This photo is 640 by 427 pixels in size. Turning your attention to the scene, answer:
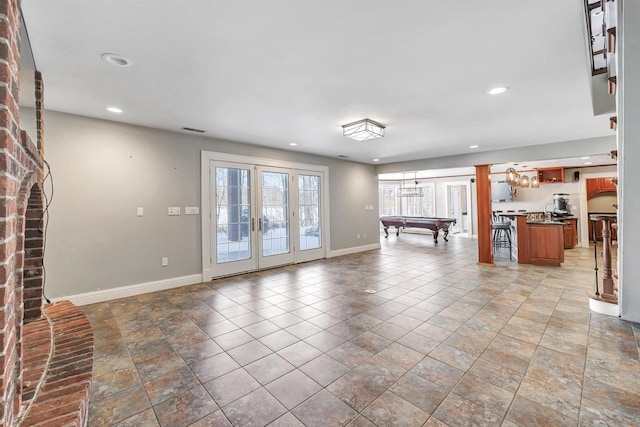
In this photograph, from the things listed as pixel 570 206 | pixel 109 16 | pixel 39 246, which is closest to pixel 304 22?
pixel 109 16

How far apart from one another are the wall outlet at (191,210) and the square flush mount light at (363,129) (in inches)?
106

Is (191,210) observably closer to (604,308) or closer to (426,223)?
(604,308)

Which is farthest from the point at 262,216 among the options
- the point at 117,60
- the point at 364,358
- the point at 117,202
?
the point at 364,358

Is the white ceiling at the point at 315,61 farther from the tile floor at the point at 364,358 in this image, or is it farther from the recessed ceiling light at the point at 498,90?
the tile floor at the point at 364,358

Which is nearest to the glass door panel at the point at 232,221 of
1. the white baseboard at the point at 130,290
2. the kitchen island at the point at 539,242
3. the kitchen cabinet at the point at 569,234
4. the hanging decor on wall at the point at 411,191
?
the white baseboard at the point at 130,290

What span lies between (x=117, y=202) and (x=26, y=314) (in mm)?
1945

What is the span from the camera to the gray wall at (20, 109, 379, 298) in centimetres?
341

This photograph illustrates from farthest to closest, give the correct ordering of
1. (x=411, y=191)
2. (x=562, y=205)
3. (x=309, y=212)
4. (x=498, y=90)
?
(x=411, y=191), (x=562, y=205), (x=309, y=212), (x=498, y=90)

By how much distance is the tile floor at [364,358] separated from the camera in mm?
1670

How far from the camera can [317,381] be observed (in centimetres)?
196

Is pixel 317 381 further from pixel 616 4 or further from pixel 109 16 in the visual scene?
pixel 616 4

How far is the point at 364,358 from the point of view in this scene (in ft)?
7.36

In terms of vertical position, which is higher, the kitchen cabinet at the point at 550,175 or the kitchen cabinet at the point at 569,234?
the kitchen cabinet at the point at 550,175

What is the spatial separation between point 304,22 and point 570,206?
9356 mm
